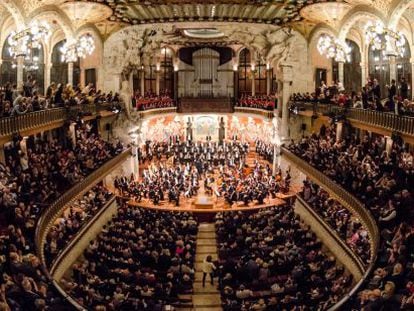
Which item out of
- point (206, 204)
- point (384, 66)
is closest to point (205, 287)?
point (206, 204)

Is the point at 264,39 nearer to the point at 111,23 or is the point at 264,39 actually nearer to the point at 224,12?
the point at 224,12

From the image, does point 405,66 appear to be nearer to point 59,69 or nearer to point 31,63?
point 31,63

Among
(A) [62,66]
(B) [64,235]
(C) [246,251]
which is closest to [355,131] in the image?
(C) [246,251]

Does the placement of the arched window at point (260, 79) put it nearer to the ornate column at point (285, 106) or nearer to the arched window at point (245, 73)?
the arched window at point (245, 73)

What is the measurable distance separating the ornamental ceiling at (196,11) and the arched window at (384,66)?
255 centimetres

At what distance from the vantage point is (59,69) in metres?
30.4

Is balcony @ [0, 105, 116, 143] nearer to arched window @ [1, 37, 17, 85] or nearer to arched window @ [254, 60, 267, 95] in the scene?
arched window @ [1, 37, 17, 85]

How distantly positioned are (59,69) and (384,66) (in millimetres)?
17940

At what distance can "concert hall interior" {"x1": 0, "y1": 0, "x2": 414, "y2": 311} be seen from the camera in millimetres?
13648

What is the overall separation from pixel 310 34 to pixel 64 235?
1829 centimetres

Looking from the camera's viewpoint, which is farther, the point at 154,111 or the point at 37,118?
the point at 154,111

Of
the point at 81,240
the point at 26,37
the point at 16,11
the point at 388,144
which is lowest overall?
Answer: the point at 81,240

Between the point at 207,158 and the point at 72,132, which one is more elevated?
the point at 72,132

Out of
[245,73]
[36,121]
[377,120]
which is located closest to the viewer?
[36,121]
